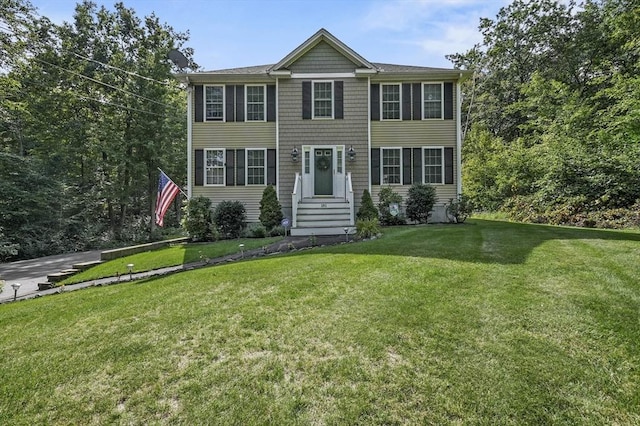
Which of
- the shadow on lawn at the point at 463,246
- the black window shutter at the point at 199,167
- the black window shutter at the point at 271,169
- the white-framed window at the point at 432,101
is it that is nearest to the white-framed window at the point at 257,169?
the black window shutter at the point at 271,169

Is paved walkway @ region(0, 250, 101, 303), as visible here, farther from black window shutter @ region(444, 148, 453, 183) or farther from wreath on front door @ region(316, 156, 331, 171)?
black window shutter @ region(444, 148, 453, 183)

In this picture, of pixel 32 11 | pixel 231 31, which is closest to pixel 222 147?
pixel 231 31

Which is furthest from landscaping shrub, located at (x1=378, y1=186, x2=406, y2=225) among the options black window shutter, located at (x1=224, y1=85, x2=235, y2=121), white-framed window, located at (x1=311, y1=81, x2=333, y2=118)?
black window shutter, located at (x1=224, y1=85, x2=235, y2=121)

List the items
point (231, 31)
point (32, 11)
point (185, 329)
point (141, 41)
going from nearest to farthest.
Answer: point (185, 329)
point (231, 31)
point (32, 11)
point (141, 41)

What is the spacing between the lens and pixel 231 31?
11789mm

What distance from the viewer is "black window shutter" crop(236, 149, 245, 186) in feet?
44.7

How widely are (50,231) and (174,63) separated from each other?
36.6ft

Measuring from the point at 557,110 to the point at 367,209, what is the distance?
12.6 m

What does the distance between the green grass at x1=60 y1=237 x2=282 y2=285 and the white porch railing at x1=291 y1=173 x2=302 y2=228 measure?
1320 mm

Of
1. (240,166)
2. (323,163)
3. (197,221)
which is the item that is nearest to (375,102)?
(323,163)

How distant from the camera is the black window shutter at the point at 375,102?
13539mm

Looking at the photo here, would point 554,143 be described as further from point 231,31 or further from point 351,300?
point 351,300

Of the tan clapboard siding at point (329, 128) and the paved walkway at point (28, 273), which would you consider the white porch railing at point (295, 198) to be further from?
the paved walkway at point (28, 273)

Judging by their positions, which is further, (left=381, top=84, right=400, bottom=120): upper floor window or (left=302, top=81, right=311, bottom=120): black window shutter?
(left=381, top=84, right=400, bottom=120): upper floor window
